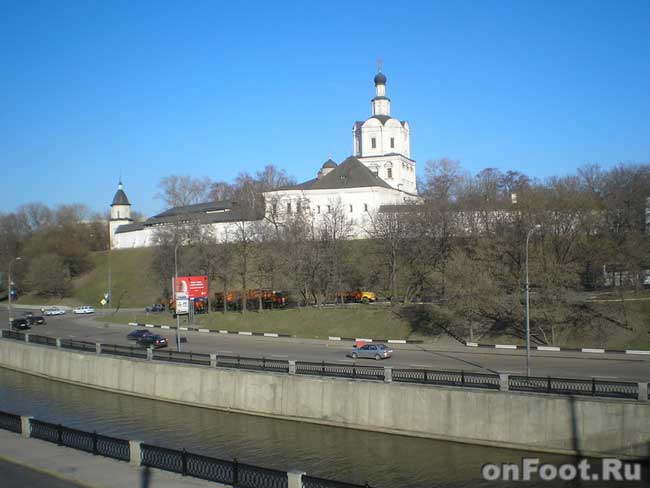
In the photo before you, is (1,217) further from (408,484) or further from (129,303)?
(408,484)

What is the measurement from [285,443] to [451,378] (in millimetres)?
6962

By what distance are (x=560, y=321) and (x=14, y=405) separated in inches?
1236

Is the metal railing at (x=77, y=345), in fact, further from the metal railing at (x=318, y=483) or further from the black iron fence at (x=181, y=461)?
the metal railing at (x=318, y=483)

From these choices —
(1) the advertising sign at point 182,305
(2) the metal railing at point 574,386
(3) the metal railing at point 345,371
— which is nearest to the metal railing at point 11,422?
(3) the metal railing at point 345,371

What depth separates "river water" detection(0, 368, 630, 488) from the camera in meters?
20.3

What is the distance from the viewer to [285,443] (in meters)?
24.1

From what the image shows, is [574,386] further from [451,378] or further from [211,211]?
[211,211]

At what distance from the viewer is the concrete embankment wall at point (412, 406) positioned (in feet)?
67.4

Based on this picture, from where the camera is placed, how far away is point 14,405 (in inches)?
1270

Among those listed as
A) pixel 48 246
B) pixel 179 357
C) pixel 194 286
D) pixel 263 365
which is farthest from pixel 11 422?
pixel 48 246

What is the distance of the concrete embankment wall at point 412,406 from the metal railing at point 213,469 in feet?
34.0

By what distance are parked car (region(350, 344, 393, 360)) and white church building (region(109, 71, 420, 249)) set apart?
37.9 meters

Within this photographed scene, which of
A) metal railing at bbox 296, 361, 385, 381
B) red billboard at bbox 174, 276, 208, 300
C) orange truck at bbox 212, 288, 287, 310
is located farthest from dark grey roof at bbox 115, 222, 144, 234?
metal railing at bbox 296, 361, 385, 381

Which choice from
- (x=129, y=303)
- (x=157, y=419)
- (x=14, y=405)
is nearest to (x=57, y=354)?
(x=14, y=405)
